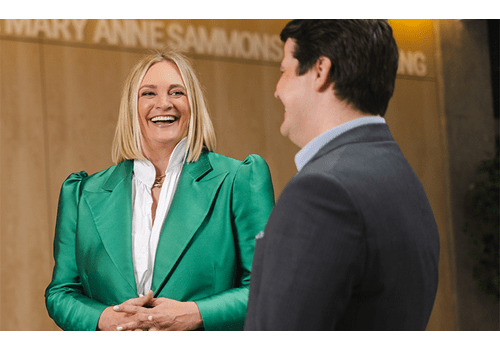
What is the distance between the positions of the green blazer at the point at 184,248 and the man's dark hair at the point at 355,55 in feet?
2.24

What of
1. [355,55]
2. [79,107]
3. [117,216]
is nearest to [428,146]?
[79,107]

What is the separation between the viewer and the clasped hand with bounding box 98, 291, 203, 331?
155 centimetres

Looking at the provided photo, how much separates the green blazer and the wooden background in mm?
1287

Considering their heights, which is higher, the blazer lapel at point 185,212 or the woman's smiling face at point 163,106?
the woman's smiling face at point 163,106

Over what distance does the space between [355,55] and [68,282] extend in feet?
4.15

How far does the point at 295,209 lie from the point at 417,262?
235 millimetres

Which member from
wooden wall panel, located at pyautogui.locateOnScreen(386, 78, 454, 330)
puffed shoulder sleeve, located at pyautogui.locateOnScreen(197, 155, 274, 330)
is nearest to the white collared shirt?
puffed shoulder sleeve, located at pyautogui.locateOnScreen(197, 155, 274, 330)

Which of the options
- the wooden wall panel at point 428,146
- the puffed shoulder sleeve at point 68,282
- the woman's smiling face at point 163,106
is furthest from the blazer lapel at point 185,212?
the wooden wall panel at point 428,146

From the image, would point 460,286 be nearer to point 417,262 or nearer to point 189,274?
point 189,274

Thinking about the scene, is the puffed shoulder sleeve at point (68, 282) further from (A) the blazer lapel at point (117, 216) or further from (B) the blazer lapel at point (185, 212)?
(B) the blazer lapel at point (185, 212)

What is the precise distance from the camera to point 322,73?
1.04m

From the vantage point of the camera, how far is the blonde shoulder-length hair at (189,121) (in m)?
1.79

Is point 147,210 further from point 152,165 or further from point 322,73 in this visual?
point 322,73

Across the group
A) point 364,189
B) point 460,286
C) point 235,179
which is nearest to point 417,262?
point 364,189
